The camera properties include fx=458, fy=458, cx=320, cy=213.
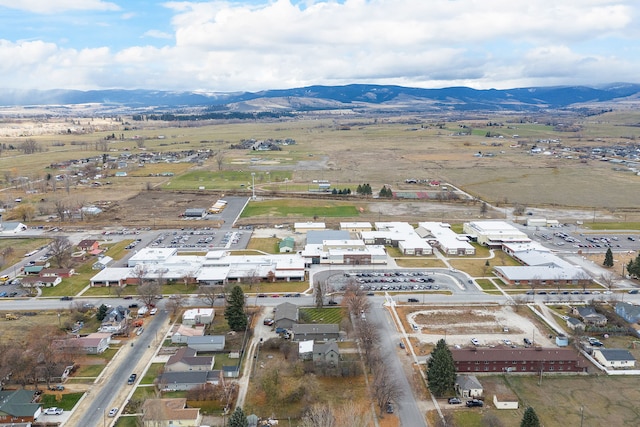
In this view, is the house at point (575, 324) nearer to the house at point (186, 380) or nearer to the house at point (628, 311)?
the house at point (628, 311)

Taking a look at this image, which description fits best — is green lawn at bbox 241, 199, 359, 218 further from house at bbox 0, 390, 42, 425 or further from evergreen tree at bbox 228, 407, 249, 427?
evergreen tree at bbox 228, 407, 249, 427

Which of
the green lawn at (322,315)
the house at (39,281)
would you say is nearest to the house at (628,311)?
the green lawn at (322,315)

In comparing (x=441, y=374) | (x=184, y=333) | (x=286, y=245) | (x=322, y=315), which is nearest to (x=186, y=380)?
(x=184, y=333)

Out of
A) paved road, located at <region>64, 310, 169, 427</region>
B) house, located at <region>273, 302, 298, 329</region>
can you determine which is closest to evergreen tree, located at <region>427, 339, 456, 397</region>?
house, located at <region>273, 302, 298, 329</region>

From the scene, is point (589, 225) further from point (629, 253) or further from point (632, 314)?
point (632, 314)

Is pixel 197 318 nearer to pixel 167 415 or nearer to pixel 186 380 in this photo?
pixel 186 380

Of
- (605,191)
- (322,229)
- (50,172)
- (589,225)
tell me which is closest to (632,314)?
(589,225)

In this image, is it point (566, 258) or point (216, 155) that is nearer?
point (566, 258)
